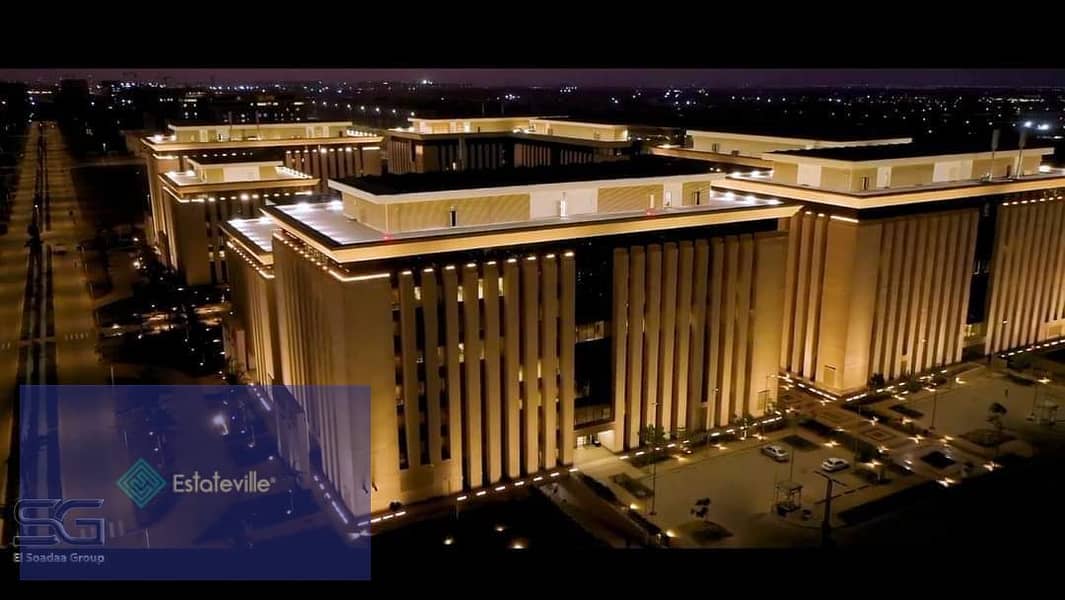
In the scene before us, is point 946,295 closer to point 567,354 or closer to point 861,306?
point 861,306

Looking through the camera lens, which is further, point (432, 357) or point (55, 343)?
point (55, 343)

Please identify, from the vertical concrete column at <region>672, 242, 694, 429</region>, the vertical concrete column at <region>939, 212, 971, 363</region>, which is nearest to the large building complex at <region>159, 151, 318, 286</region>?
the vertical concrete column at <region>672, 242, 694, 429</region>

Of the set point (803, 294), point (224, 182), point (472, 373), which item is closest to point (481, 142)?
point (224, 182)

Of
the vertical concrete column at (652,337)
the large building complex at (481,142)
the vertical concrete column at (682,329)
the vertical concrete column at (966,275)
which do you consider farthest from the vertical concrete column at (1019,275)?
the large building complex at (481,142)

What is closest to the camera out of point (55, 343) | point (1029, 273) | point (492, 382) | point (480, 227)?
point (480, 227)

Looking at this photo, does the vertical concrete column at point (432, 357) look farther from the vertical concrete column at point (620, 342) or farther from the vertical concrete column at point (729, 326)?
the vertical concrete column at point (729, 326)
